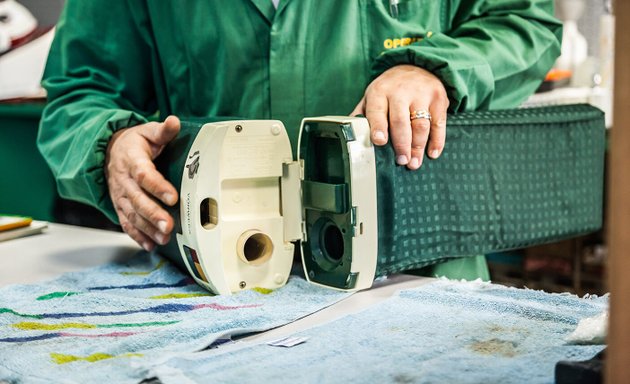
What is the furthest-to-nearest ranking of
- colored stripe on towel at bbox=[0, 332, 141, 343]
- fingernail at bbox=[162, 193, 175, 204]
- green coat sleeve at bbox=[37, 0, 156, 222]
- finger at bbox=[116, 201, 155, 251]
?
green coat sleeve at bbox=[37, 0, 156, 222] → finger at bbox=[116, 201, 155, 251] → fingernail at bbox=[162, 193, 175, 204] → colored stripe on towel at bbox=[0, 332, 141, 343]

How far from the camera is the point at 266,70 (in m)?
1.28

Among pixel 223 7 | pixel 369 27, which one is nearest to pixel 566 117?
pixel 369 27

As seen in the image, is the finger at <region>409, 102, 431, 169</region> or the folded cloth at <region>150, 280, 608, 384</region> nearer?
the folded cloth at <region>150, 280, 608, 384</region>

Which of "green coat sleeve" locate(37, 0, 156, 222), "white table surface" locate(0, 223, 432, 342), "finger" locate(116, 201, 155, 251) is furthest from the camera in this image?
"green coat sleeve" locate(37, 0, 156, 222)

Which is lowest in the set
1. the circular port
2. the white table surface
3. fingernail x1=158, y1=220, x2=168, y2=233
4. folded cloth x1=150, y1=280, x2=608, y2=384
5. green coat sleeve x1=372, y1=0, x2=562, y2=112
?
the white table surface

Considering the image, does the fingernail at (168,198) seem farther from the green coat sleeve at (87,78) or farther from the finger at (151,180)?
the green coat sleeve at (87,78)

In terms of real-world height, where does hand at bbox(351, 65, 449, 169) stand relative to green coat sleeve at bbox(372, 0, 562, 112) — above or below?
below

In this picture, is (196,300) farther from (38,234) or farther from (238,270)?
(38,234)

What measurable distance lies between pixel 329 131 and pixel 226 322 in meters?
0.28

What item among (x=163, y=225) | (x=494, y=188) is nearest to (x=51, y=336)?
(x=163, y=225)

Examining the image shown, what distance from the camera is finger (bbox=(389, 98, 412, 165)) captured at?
1045 millimetres

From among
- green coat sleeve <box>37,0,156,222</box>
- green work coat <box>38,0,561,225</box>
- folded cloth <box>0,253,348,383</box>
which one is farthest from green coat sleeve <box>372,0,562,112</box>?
green coat sleeve <box>37,0,156,222</box>

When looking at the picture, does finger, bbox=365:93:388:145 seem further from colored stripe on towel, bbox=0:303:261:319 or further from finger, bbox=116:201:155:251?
finger, bbox=116:201:155:251

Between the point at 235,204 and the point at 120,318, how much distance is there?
0.20m
